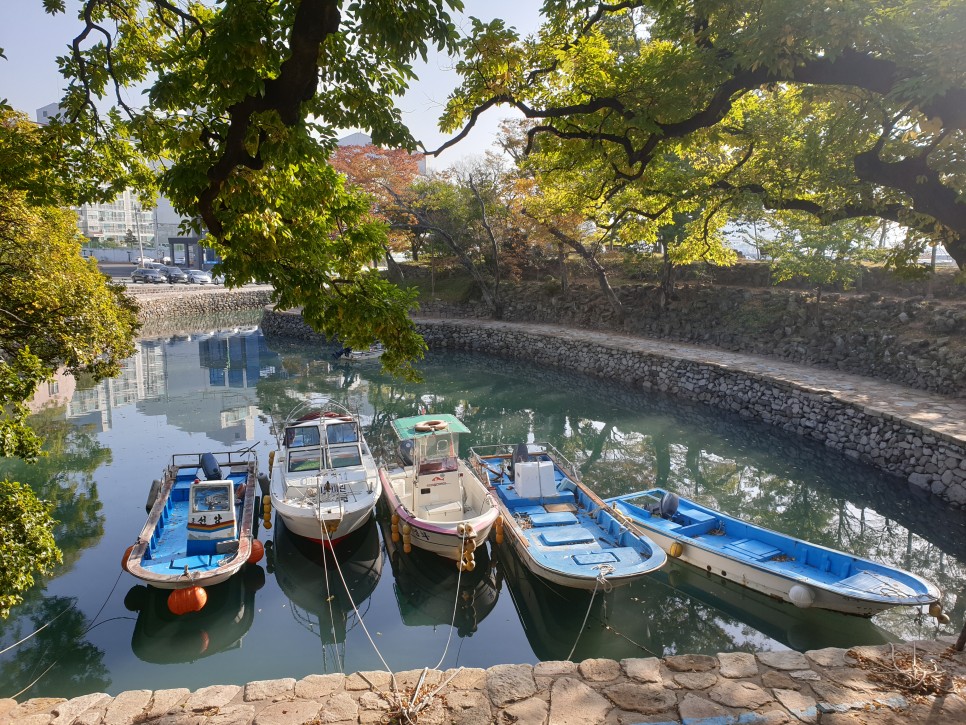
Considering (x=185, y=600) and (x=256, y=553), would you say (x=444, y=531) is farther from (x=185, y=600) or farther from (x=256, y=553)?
(x=185, y=600)

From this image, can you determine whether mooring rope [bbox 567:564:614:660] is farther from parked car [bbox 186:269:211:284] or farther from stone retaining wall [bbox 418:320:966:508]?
parked car [bbox 186:269:211:284]

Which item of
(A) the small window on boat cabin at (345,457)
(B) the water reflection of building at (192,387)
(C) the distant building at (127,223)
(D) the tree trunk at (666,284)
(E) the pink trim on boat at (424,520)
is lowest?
(B) the water reflection of building at (192,387)

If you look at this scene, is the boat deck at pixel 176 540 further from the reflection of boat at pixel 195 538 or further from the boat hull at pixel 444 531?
the boat hull at pixel 444 531

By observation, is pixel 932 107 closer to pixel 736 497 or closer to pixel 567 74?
pixel 567 74

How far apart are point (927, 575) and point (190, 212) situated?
12.4 m

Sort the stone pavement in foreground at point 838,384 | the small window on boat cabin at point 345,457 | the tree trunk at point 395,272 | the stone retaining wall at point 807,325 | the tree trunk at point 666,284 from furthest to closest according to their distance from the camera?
the tree trunk at point 395,272 → the tree trunk at point 666,284 → the stone retaining wall at point 807,325 → the stone pavement in foreground at point 838,384 → the small window on boat cabin at point 345,457

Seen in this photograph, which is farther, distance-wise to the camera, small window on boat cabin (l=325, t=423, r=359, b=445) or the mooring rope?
small window on boat cabin (l=325, t=423, r=359, b=445)

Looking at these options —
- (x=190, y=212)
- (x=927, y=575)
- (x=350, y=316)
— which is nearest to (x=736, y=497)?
(x=927, y=575)

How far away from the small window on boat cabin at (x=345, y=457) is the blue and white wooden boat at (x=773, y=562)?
5223 millimetres

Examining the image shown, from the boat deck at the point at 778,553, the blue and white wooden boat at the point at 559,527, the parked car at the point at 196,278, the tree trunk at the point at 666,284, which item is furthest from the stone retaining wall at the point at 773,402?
the parked car at the point at 196,278

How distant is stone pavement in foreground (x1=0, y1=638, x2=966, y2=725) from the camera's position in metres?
5.42

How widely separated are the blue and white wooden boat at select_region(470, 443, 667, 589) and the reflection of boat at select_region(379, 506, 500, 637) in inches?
30.6

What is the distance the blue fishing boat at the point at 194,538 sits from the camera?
9477 millimetres

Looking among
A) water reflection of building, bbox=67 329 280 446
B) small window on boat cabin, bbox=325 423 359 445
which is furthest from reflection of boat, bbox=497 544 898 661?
water reflection of building, bbox=67 329 280 446
